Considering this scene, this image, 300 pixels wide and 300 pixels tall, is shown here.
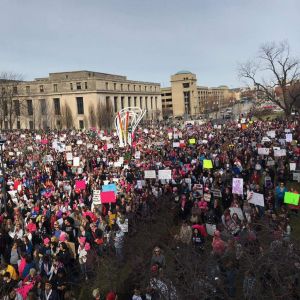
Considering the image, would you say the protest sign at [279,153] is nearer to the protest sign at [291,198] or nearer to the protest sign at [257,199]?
the protest sign at [291,198]

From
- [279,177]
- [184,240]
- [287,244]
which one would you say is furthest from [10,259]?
[279,177]

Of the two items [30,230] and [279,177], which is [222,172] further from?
[30,230]

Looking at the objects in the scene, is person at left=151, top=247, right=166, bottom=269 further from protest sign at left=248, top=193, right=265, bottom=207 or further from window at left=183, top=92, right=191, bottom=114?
window at left=183, top=92, right=191, bottom=114

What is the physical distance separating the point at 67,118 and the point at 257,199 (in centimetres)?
7620

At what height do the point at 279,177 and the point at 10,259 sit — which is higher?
the point at 279,177

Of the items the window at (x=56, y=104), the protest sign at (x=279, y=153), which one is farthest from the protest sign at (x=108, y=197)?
the window at (x=56, y=104)

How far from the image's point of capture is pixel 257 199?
40.5 ft

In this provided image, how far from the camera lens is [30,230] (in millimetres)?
12203

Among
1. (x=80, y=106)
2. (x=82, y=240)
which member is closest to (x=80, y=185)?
(x=82, y=240)

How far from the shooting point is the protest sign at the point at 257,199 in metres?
12.3

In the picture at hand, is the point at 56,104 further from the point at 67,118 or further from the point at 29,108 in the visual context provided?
the point at 29,108

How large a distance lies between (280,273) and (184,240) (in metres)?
4.52

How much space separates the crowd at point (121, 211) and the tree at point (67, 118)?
61276mm

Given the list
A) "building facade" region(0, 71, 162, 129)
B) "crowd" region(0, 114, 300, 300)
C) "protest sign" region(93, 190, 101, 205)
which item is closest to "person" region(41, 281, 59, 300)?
"crowd" region(0, 114, 300, 300)
